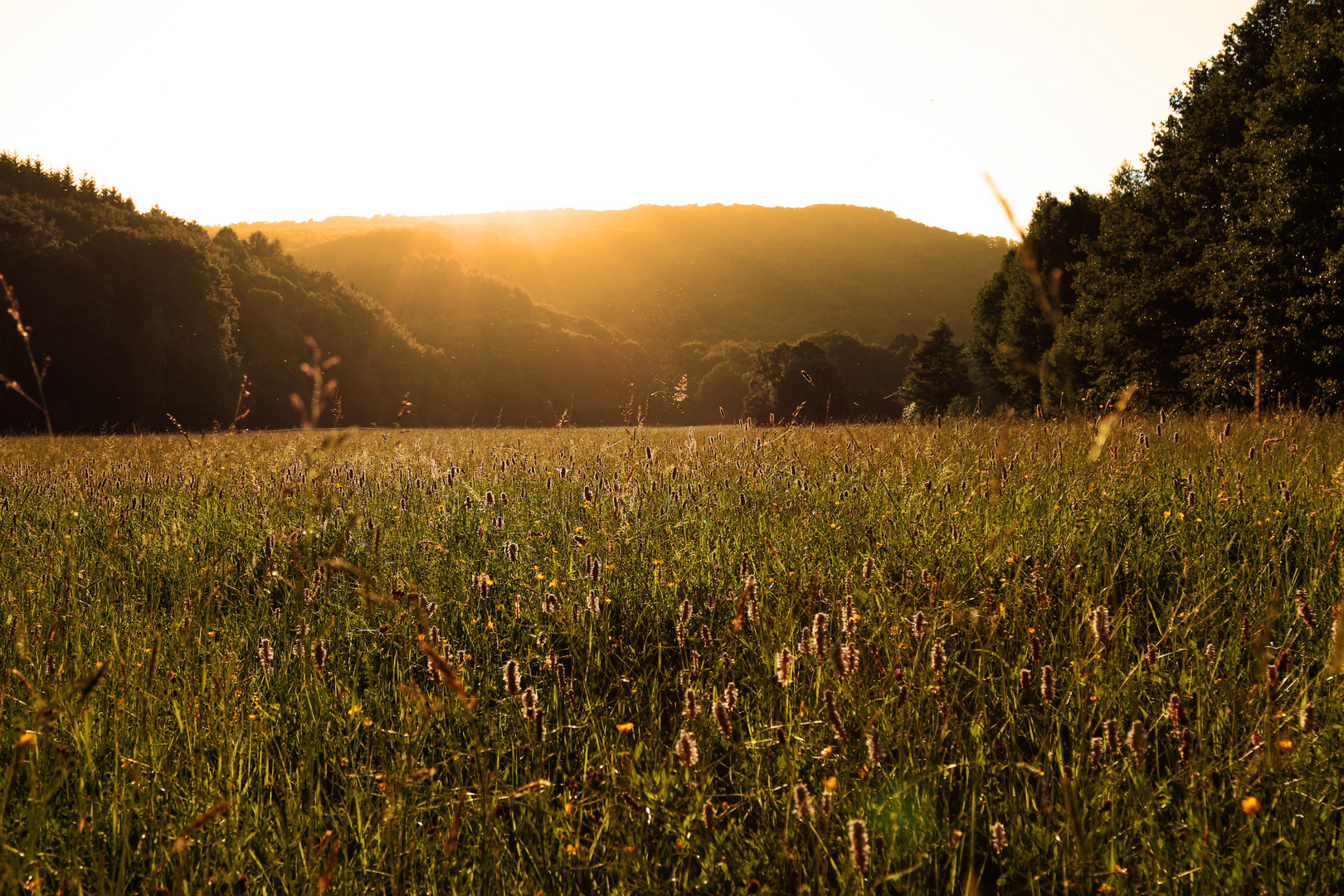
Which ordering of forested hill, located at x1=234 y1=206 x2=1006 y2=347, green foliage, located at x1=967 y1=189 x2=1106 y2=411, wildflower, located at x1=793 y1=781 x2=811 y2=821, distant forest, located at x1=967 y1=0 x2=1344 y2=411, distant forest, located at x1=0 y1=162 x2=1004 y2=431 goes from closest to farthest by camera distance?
wildflower, located at x1=793 y1=781 x2=811 y2=821 < distant forest, located at x1=967 y1=0 x2=1344 y2=411 < distant forest, located at x1=0 y1=162 x2=1004 y2=431 < green foliage, located at x1=967 y1=189 x2=1106 y2=411 < forested hill, located at x1=234 y1=206 x2=1006 y2=347

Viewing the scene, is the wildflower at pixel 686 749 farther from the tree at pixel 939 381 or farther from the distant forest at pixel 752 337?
the tree at pixel 939 381

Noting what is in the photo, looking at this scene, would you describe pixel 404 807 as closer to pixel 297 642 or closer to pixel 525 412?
pixel 297 642

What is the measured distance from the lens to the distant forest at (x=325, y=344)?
95.0 feet

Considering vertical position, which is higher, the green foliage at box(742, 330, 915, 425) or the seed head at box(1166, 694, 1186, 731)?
the green foliage at box(742, 330, 915, 425)

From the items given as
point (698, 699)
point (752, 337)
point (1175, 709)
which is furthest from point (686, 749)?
point (752, 337)

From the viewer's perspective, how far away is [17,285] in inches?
1131

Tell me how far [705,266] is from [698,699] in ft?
336

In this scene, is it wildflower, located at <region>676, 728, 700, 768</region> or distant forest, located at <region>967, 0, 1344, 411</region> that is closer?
wildflower, located at <region>676, 728, 700, 768</region>

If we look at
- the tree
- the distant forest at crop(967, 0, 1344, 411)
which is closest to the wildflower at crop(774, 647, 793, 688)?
the distant forest at crop(967, 0, 1344, 411)

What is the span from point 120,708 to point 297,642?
53 centimetres

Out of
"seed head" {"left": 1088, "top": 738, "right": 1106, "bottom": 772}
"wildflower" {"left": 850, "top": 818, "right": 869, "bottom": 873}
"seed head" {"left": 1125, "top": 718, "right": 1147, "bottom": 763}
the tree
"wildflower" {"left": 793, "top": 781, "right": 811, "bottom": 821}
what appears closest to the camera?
"wildflower" {"left": 850, "top": 818, "right": 869, "bottom": 873}

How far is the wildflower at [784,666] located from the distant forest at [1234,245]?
29.6 feet

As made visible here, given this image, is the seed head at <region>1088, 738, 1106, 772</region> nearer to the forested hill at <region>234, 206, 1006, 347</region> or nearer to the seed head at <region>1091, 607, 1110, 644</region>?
the seed head at <region>1091, 607, 1110, 644</region>

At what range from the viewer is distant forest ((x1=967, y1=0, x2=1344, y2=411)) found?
14.6 metres
